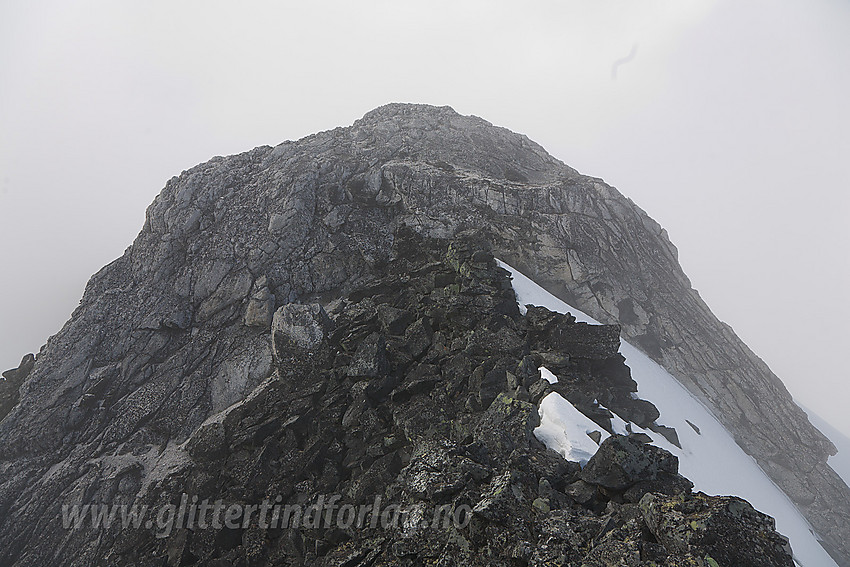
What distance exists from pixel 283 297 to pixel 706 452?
3192 centimetres

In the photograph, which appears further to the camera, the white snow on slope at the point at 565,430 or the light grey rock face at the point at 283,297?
the light grey rock face at the point at 283,297

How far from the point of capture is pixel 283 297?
34.5m

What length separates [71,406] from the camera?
28984mm

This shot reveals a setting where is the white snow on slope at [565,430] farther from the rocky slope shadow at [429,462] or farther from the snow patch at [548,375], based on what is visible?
the snow patch at [548,375]

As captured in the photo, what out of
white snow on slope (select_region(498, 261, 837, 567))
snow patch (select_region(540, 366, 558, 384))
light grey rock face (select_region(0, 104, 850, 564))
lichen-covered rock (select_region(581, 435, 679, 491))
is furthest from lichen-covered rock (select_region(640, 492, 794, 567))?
light grey rock face (select_region(0, 104, 850, 564))

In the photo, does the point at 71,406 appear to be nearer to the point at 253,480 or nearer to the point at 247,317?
the point at 247,317

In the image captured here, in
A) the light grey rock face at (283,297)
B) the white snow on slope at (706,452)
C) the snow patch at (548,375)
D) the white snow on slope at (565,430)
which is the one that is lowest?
the white snow on slope at (706,452)

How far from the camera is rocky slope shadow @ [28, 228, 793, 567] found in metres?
10.8

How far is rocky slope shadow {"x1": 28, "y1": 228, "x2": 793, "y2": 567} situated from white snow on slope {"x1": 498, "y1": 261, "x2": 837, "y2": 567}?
262cm

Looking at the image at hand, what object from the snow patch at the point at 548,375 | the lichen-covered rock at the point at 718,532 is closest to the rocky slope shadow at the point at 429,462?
the lichen-covered rock at the point at 718,532

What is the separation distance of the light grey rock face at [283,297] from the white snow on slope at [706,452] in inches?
154

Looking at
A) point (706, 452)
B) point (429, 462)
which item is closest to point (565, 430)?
point (429, 462)

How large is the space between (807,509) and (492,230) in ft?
113

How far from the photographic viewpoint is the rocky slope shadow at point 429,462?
10.8 meters
